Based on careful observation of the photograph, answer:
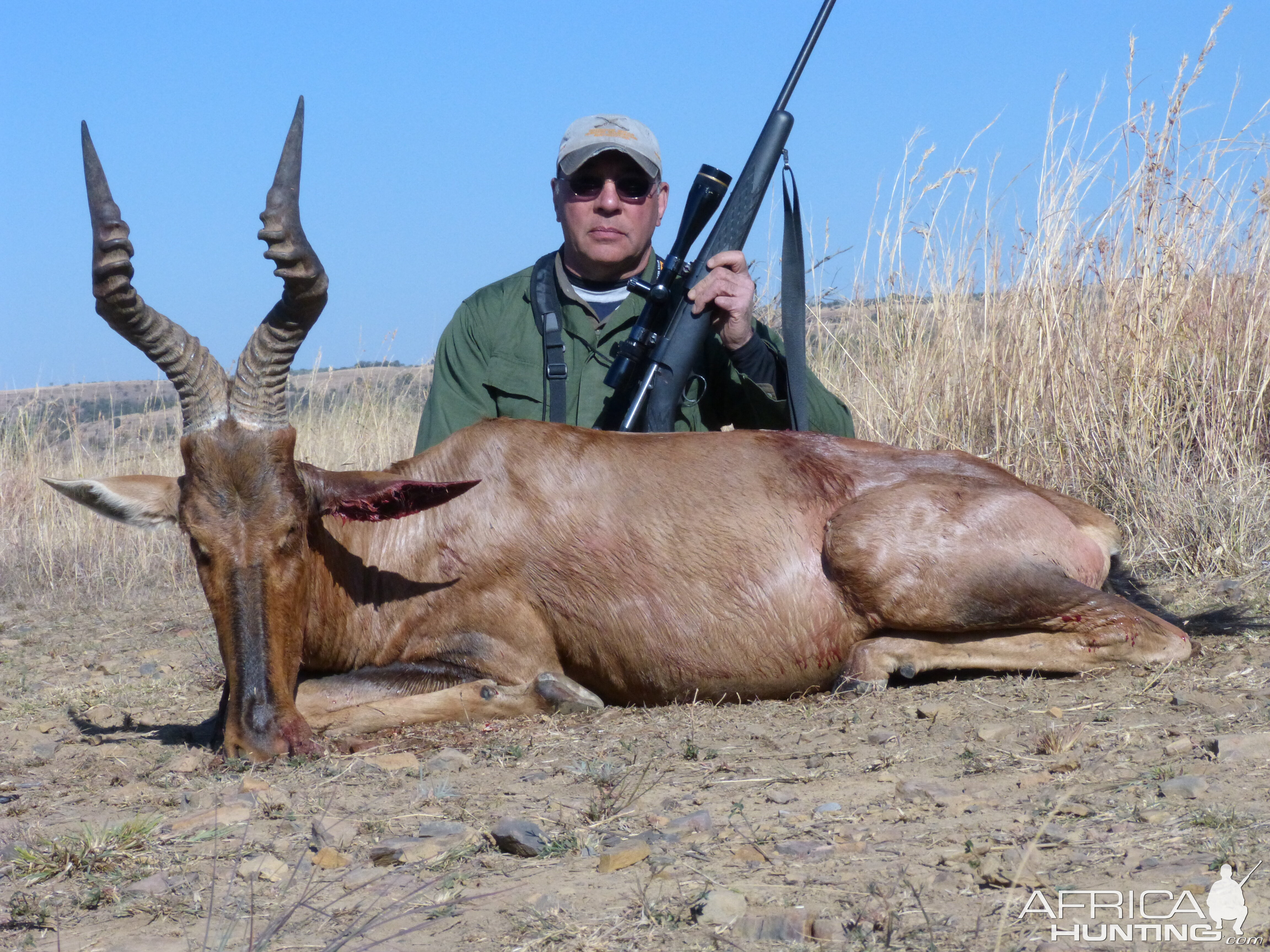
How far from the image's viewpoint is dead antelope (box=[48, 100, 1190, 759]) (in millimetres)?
5023

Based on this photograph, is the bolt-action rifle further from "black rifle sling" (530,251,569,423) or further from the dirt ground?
the dirt ground

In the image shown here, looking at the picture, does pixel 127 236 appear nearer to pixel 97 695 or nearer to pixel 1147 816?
pixel 97 695

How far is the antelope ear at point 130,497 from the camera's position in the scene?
16.8 feet

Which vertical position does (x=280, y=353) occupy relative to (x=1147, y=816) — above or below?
above

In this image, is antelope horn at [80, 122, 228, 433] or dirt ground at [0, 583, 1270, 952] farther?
antelope horn at [80, 122, 228, 433]

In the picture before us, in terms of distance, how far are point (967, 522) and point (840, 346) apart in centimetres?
489

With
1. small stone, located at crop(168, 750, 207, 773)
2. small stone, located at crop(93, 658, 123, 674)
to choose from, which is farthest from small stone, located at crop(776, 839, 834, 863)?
small stone, located at crop(93, 658, 123, 674)

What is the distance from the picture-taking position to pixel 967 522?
5.25 m

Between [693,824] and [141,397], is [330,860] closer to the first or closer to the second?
[693,824]

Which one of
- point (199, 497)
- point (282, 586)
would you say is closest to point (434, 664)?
point (282, 586)

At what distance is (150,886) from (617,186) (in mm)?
4894

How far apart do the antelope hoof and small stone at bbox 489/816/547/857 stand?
1.81 metres

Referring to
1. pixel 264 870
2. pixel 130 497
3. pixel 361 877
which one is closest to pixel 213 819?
pixel 264 870

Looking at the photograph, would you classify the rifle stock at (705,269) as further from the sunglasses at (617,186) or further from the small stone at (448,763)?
the small stone at (448,763)
